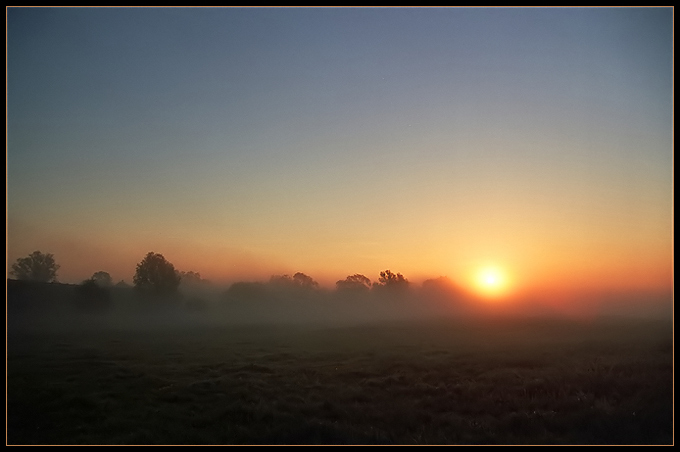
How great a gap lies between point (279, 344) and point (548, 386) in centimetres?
1266

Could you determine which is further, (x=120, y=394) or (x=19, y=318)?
(x=19, y=318)

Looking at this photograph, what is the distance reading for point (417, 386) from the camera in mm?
14586

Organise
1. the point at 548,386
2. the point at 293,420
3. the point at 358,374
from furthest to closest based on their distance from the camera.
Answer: the point at 358,374
the point at 548,386
the point at 293,420

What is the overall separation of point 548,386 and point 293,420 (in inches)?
325

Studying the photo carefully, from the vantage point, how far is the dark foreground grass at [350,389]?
11516mm

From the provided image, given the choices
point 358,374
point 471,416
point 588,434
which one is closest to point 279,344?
point 358,374

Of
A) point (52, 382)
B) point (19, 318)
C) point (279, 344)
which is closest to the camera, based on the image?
point (52, 382)

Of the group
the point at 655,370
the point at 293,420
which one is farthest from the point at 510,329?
the point at 293,420

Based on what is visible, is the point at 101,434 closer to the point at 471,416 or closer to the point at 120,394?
the point at 120,394

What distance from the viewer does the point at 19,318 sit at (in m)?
20.0

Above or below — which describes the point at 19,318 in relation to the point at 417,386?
above

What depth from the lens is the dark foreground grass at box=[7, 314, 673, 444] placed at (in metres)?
11.5

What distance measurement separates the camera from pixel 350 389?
14523mm
